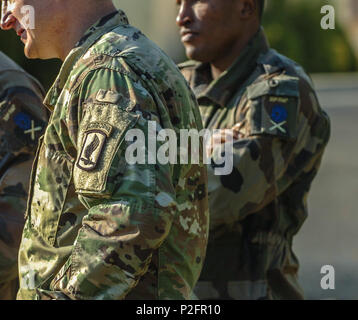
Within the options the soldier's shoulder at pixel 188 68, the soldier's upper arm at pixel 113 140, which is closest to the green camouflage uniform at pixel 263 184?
the soldier's shoulder at pixel 188 68

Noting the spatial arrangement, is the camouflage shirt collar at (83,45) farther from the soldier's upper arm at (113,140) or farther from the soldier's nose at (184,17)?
the soldier's nose at (184,17)

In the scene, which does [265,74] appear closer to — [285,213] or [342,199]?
[285,213]

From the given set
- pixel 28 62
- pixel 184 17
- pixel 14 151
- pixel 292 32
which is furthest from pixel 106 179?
pixel 292 32

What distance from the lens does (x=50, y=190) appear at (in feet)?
7.41

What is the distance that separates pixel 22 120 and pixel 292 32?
48.7 feet

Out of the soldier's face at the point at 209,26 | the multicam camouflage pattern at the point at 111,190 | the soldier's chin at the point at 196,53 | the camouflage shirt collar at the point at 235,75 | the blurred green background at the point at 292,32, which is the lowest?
the multicam camouflage pattern at the point at 111,190

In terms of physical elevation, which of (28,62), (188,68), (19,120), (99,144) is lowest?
(99,144)

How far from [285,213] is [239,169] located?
32cm

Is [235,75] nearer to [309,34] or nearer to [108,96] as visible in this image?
[108,96]

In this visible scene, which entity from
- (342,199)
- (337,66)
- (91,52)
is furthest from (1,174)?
(337,66)

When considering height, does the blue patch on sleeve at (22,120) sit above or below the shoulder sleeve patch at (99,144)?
above

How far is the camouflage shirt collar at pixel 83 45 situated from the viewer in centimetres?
233

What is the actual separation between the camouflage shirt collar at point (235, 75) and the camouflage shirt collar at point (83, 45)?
1.50 meters

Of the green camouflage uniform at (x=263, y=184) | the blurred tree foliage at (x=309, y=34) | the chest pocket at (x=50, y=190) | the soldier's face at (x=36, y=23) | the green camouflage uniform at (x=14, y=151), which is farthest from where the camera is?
the blurred tree foliage at (x=309, y=34)
